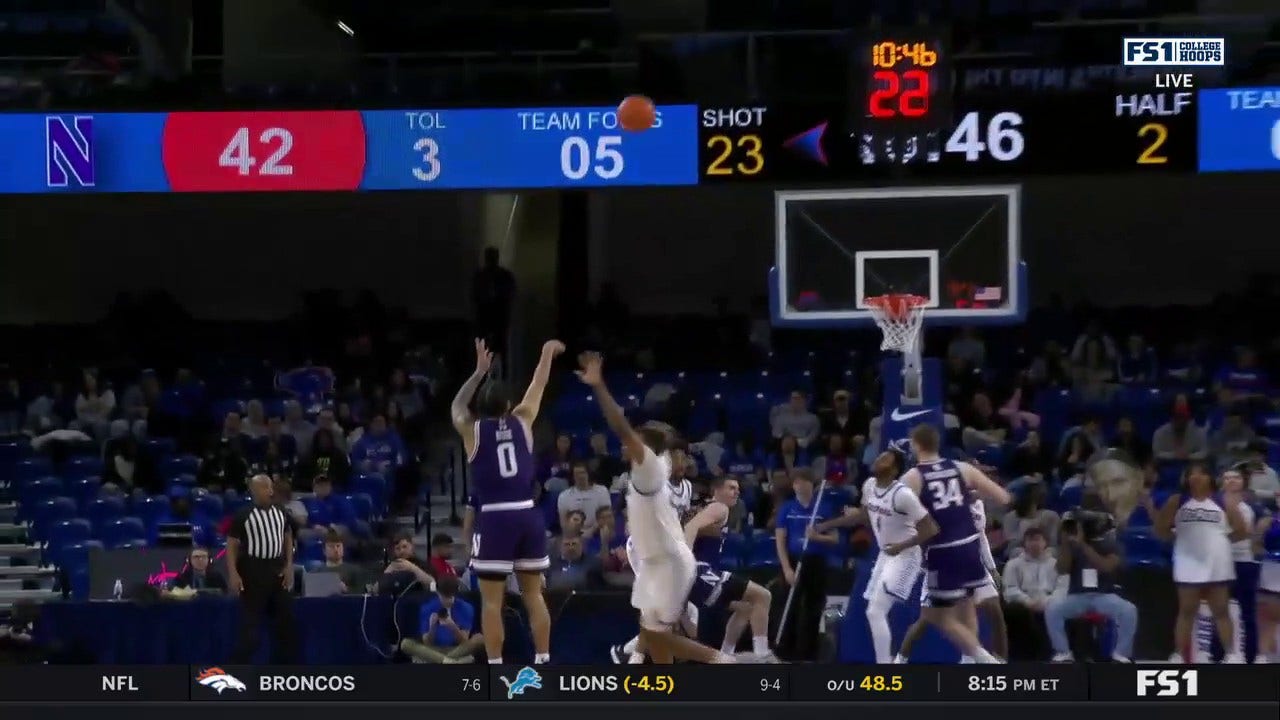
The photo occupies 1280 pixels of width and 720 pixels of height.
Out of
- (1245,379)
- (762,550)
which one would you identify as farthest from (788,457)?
(1245,379)

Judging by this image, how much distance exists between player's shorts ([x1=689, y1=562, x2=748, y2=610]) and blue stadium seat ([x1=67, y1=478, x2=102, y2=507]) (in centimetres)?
660

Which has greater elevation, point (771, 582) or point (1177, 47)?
point (1177, 47)

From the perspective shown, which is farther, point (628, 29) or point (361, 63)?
point (628, 29)

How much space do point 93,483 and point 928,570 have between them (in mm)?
7893

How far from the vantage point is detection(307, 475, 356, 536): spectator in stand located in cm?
1505

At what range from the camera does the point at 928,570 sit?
11734 mm

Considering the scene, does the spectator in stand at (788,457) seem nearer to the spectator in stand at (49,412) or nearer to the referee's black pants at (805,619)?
the referee's black pants at (805,619)

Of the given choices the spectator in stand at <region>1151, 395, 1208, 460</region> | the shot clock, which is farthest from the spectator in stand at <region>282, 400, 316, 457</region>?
the spectator in stand at <region>1151, 395, 1208, 460</region>

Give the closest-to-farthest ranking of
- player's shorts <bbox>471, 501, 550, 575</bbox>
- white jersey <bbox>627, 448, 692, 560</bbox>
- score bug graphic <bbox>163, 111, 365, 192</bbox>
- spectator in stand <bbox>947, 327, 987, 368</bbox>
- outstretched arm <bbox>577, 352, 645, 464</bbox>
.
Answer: outstretched arm <bbox>577, 352, 645, 464</bbox> < white jersey <bbox>627, 448, 692, 560</bbox> < player's shorts <bbox>471, 501, 550, 575</bbox> < score bug graphic <bbox>163, 111, 365, 192</bbox> < spectator in stand <bbox>947, 327, 987, 368</bbox>

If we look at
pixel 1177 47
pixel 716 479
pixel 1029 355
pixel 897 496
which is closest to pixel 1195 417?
pixel 1029 355

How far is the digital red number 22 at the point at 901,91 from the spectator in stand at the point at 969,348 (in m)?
4.23

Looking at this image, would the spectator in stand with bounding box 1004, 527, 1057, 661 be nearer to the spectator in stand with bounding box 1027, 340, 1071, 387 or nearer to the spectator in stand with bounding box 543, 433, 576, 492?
the spectator in stand with bounding box 543, 433, 576, 492

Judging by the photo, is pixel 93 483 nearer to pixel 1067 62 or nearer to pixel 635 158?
pixel 635 158

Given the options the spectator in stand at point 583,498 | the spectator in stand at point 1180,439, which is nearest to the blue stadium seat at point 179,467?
the spectator in stand at point 583,498
